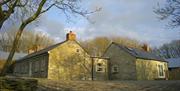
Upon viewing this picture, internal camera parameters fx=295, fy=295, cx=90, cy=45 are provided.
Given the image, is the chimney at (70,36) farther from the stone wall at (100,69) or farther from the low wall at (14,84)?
the low wall at (14,84)

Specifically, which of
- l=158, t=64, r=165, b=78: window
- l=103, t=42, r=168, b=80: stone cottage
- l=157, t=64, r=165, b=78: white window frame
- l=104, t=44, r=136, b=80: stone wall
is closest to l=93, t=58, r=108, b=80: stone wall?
l=103, t=42, r=168, b=80: stone cottage

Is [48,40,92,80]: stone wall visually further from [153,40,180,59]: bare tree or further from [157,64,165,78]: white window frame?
[153,40,180,59]: bare tree

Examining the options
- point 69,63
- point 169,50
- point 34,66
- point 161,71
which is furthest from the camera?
point 169,50

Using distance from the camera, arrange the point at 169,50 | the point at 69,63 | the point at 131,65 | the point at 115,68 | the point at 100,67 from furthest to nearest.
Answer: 1. the point at 169,50
2. the point at 115,68
3. the point at 100,67
4. the point at 131,65
5. the point at 69,63

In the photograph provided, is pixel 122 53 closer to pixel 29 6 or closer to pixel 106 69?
pixel 106 69

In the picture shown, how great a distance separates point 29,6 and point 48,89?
5508 mm

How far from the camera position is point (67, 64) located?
4056cm

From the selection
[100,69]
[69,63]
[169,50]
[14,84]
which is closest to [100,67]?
[100,69]

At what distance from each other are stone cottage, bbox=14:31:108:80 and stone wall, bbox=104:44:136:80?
1307 mm

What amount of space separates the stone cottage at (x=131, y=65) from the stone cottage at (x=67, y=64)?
154cm

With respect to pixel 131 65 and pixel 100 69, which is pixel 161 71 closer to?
pixel 131 65

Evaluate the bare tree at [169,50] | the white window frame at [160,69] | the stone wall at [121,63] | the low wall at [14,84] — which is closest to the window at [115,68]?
the stone wall at [121,63]

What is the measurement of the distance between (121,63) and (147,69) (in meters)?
4.07

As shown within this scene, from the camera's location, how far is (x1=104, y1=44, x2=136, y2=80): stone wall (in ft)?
140
